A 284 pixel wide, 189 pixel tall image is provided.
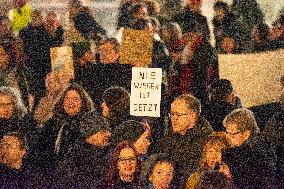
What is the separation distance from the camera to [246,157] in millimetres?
4039

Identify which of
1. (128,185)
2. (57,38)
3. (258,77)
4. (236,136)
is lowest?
(128,185)

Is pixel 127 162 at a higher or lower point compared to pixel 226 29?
lower

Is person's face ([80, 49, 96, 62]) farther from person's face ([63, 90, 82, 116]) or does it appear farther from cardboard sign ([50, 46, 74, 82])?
person's face ([63, 90, 82, 116])

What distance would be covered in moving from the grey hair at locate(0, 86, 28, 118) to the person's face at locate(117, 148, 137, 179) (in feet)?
3.44

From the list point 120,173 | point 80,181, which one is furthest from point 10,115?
point 120,173

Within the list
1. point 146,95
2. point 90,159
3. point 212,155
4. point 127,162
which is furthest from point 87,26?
point 212,155

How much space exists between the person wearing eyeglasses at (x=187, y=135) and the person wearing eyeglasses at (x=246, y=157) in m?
0.21

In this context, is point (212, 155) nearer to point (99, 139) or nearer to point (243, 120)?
point (243, 120)

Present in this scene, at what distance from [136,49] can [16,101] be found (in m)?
0.99

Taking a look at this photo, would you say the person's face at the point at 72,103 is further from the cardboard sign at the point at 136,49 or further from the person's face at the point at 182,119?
the person's face at the point at 182,119

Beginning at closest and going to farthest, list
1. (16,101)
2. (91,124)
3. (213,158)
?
(213,158)
(91,124)
(16,101)

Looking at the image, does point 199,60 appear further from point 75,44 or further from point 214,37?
point 75,44

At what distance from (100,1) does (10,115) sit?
1.17m

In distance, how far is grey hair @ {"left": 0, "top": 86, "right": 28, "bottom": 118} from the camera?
4.54 metres
